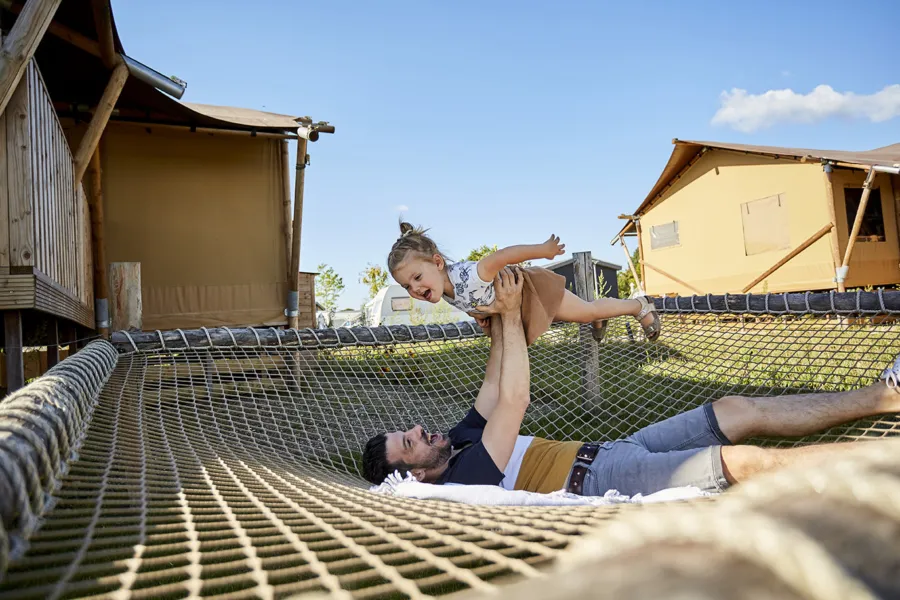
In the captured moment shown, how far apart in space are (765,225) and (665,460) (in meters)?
7.85

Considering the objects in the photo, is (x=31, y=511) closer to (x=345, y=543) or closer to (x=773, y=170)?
(x=345, y=543)

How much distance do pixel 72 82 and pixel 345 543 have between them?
16.8 ft

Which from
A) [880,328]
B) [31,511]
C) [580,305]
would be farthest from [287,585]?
[880,328]

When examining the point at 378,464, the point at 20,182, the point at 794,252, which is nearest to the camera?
the point at 378,464

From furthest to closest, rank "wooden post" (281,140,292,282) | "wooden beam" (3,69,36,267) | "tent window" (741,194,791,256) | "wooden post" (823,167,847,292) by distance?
"tent window" (741,194,791,256) → "wooden post" (823,167,847,292) → "wooden post" (281,140,292,282) → "wooden beam" (3,69,36,267)

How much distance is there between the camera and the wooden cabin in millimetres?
3387

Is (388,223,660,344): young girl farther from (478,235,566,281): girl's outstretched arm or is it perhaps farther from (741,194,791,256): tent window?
(741,194,791,256): tent window

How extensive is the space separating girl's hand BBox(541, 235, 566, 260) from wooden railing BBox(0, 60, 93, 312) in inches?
69.6

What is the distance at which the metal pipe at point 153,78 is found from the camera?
3.70 meters

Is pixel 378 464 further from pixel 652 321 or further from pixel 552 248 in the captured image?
pixel 652 321

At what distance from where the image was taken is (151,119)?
4992 mm

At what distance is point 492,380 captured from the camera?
2229mm

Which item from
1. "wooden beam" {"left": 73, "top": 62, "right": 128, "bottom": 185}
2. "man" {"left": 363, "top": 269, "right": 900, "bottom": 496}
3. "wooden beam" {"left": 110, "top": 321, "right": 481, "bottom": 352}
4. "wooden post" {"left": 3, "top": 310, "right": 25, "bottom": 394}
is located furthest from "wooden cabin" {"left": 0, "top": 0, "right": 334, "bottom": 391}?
"man" {"left": 363, "top": 269, "right": 900, "bottom": 496}

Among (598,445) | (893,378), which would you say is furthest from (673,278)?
(598,445)
